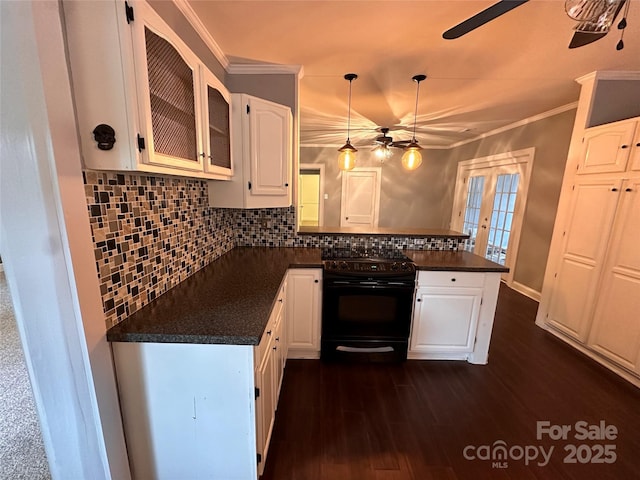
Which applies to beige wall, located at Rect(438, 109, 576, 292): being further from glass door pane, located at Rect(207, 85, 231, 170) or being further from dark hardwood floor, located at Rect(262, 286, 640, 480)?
glass door pane, located at Rect(207, 85, 231, 170)

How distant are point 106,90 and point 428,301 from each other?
2.23 meters

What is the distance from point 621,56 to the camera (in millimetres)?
1978

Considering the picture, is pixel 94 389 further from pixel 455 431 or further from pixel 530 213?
pixel 530 213

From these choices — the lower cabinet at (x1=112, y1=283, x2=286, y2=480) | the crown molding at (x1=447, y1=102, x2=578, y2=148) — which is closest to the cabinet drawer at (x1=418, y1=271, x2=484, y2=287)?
the lower cabinet at (x1=112, y1=283, x2=286, y2=480)

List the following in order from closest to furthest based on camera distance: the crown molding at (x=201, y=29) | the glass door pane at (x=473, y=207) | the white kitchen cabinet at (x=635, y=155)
Answer: the crown molding at (x=201, y=29) → the white kitchen cabinet at (x=635, y=155) → the glass door pane at (x=473, y=207)

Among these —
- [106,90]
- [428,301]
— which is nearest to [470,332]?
[428,301]

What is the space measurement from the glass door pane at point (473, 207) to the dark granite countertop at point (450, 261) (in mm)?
2669

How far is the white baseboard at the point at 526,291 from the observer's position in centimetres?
348

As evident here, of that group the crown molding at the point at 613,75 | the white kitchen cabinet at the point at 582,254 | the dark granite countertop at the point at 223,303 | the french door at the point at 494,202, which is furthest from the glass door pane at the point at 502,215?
the dark granite countertop at the point at 223,303

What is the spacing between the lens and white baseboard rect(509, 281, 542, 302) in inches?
137

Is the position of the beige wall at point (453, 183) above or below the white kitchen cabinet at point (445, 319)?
above

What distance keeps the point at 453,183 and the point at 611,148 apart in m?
3.38

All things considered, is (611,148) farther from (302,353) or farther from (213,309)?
(213,309)

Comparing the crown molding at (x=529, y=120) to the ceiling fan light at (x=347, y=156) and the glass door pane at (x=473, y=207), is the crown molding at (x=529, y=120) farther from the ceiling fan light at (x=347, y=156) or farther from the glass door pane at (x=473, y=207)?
the ceiling fan light at (x=347, y=156)
